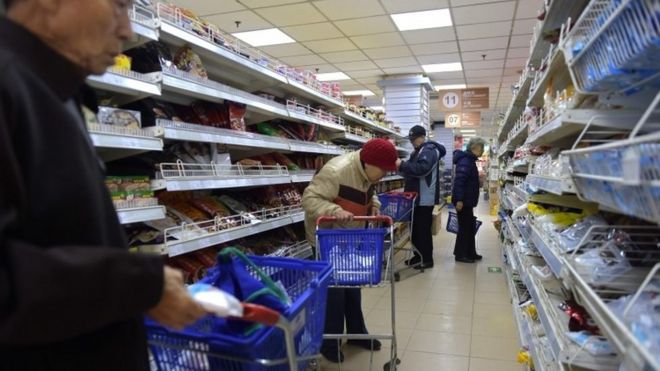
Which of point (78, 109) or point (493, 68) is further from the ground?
point (493, 68)

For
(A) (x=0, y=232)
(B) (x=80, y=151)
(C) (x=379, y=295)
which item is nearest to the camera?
(A) (x=0, y=232)

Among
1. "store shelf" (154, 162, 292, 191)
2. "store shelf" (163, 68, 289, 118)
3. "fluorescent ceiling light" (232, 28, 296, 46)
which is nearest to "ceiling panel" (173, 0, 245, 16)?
"fluorescent ceiling light" (232, 28, 296, 46)

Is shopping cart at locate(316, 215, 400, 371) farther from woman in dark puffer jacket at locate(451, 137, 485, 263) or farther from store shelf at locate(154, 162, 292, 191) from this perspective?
woman in dark puffer jacket at locate(451, 137, 485, 263)

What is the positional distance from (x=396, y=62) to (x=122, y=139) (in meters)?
7.55

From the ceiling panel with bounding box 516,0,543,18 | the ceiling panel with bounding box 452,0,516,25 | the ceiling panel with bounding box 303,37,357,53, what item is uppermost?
the ceiling panel with bounding box 303,37,357,53

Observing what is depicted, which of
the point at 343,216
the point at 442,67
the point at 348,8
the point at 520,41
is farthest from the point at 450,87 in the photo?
the point at 343,216

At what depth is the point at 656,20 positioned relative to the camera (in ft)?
2.92

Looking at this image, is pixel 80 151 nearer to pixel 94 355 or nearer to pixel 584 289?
pixel 94 355

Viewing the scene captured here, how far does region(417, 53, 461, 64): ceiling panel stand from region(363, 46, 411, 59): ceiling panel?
463 mm

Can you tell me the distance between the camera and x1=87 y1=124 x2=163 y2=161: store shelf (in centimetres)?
180

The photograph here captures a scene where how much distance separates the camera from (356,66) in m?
9.00

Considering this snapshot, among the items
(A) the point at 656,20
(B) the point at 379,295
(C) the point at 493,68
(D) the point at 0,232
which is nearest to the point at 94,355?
(D) the point at 0,232

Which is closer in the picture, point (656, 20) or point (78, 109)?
point (656, 20)

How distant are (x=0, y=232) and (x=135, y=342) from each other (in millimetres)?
410
